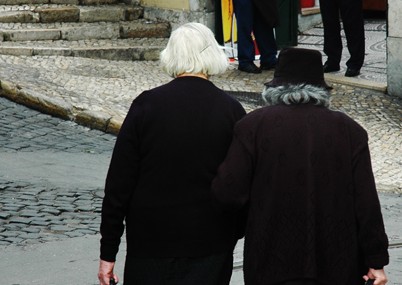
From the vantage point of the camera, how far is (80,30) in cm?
1319

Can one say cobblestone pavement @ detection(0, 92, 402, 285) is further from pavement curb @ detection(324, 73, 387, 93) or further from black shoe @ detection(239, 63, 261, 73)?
black shoe @ detection(239, 63, 261, 73)

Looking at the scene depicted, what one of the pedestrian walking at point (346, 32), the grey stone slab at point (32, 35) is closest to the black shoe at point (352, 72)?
the pedestrian walking at point (346, 32)

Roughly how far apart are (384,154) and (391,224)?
2027 millimetres

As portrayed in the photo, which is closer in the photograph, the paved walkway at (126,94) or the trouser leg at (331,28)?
the paved walkway at (126,94)

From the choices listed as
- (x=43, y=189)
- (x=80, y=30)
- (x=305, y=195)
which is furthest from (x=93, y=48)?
(x=305, y=195)

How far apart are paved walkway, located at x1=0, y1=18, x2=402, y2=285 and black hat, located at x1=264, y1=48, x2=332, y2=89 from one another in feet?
11.3

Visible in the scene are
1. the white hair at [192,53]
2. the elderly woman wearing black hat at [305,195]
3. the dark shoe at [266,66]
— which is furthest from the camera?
the dark shoe at [266,66]

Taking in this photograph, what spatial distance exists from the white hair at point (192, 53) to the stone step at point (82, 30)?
856cm

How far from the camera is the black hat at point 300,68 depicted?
4.09 m

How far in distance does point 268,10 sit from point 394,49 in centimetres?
168

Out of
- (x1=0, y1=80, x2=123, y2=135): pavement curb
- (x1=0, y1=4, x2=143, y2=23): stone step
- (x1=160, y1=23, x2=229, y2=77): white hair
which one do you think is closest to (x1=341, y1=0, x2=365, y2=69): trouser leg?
(x1=0, y1=4, x2=143, y2=23): stone step

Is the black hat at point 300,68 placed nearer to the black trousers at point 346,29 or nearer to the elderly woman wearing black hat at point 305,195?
the elderly woman wearing black hat at point 305,195

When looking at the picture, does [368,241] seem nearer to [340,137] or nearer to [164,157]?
[340,137]

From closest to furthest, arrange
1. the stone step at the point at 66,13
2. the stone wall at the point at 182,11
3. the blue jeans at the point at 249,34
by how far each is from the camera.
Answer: the blue jeans at the point at 249,34
the stone step at the point at 66,13
the stone wall at the point at 182,11
